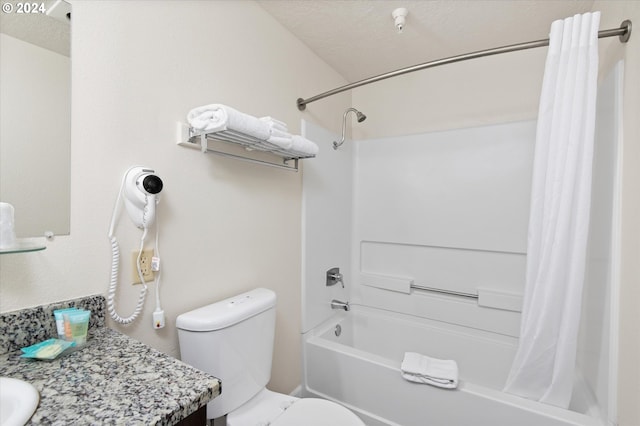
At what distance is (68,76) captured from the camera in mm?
875

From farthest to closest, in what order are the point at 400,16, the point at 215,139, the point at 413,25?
the point at 413,25, the point at 400,16, the point at 215,139

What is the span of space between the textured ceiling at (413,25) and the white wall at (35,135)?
3.68 feet

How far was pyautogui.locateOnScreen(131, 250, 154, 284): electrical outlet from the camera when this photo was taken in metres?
1.04

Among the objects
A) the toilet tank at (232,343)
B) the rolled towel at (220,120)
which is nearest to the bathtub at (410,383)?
the toilet tank at (232,343)

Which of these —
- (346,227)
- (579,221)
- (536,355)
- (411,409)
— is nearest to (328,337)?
(411,409)

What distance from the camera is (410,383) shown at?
148 centimetres

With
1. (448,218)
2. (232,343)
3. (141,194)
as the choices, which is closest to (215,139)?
(141,194)

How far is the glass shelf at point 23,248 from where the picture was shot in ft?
2.29

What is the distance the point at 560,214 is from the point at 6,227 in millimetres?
1958

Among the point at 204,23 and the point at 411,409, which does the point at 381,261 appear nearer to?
the point at 411,409

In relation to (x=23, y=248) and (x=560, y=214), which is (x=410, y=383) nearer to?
(x=560, y=214)

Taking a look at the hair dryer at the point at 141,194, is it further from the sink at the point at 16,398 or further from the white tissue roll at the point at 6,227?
the sink at the point at 16,398

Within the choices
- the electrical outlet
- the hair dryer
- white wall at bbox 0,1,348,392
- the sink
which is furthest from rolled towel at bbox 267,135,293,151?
the sink

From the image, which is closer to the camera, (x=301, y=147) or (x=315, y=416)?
(x=315, y=416)
